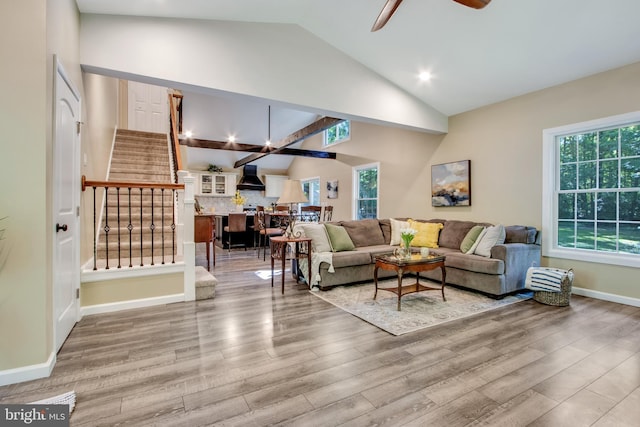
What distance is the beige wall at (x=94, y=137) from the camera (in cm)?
334

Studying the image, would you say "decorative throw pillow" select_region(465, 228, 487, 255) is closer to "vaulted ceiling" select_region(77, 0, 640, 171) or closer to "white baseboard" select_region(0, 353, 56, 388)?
"vaulted ceiling" select_region(77, 0, 640, 171)

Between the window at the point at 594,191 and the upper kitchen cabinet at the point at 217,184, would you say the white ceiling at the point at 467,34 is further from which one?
the upper kitchen cabinet at the point at 217,184

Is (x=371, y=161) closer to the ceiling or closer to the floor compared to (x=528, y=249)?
closer to the ceiling

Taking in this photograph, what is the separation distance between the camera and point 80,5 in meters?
3.03

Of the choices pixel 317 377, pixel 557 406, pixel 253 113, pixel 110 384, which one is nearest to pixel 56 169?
pixel 110 384

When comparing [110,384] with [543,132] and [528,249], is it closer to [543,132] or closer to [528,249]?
[528,249]

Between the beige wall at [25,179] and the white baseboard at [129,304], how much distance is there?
45.7 inches

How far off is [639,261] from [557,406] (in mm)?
2985

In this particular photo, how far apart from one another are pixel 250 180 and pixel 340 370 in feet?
32.0

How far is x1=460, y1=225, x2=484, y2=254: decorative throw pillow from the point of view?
179 inches

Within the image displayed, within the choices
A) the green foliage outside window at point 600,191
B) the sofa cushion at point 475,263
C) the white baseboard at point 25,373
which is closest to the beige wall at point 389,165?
the sofa cushion at point 475,263

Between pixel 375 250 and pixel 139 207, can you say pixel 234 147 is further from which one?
pixel 375 250

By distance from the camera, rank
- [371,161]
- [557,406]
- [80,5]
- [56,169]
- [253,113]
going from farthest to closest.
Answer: [253,113] < [371,161] < [80,5] < [56,169] < [557,406]

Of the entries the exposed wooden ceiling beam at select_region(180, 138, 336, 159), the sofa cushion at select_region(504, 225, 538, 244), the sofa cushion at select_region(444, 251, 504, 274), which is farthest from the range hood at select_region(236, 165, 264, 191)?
the sofa cushion at select_region(504, 225, 538, 244)
